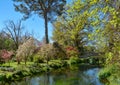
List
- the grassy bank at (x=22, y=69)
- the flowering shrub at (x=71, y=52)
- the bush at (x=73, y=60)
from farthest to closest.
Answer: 1. the flowering shrub at (x=71, y=52)
2. the bush at (x=73, y=60)
3. the grassy bank at (x=22, y=69)

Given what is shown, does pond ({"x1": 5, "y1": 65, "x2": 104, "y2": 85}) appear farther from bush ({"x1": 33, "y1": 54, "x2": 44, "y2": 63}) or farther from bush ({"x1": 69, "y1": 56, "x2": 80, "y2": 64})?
bush ({"x1": 69, "y1": 56, "x2": 80, "y2": 64})

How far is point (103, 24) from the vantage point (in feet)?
24.8

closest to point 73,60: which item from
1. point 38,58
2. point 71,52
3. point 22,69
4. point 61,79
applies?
point 71,52

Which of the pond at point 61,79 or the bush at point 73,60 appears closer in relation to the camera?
the pond at point 61,79

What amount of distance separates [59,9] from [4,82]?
26.0m

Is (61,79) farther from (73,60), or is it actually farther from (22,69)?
(73,60)

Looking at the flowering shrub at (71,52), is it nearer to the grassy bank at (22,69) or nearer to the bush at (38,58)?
the grassy bank at (22,69)

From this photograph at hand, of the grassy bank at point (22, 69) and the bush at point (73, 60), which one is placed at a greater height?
the bush at point (73, 60)

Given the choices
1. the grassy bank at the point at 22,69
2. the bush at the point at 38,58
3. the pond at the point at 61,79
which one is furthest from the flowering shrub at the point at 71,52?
the pond at the point at 61,79

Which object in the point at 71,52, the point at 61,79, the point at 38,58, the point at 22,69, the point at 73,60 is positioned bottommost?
the point at 61,79

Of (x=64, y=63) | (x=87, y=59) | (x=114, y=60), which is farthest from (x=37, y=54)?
(x=114, y=60)

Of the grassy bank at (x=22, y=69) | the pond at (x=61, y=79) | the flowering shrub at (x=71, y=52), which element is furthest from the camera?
the flowering shrub at (x=71, y=52)

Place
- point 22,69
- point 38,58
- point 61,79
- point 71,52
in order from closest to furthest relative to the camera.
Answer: point 61,79, point 22,69, point 38,58, point 71,52

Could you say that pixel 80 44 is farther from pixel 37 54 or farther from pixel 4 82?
pixel 4 82
